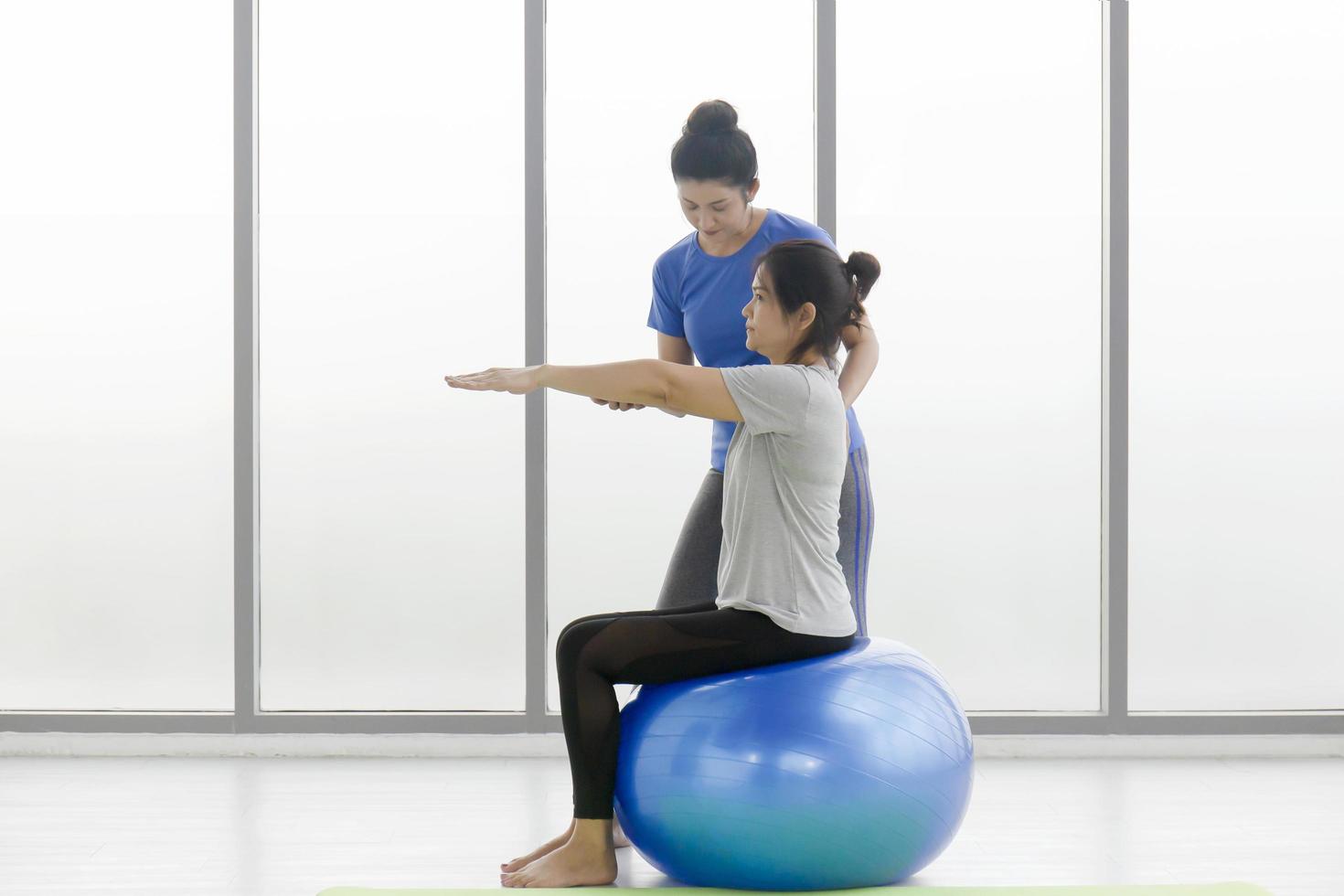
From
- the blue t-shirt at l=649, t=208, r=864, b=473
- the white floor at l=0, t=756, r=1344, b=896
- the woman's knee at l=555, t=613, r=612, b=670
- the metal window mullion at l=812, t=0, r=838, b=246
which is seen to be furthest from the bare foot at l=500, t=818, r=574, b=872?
the metal window mullion at l=812, t=0, r=838, b=246

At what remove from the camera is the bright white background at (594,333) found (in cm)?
309

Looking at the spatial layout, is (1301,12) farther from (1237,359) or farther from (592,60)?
(592,60)

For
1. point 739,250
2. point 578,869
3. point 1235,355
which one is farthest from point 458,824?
point 1235,355

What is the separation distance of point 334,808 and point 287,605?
0.72m

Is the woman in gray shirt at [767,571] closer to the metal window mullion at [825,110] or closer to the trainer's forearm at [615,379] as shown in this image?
the trainer's forearm at [615,379]

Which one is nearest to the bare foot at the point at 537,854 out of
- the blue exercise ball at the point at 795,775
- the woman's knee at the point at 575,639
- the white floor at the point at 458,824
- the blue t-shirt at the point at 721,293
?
the white floor at the point at 458,824

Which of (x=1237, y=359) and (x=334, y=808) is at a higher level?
(x=1237, y=359)

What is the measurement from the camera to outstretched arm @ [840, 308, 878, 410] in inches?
82.0

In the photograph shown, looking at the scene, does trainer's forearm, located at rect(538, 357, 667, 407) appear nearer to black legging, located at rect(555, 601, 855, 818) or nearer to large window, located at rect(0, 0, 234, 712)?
black legging, located at rect(555, 601, 855, 818)

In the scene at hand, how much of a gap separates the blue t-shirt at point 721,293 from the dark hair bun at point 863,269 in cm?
23

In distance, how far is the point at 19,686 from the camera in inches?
124

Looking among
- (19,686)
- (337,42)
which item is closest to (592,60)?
(337,42)

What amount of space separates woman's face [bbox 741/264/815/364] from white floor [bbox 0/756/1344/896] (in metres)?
0.94

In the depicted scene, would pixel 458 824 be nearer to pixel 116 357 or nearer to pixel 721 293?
pixel 721 293
